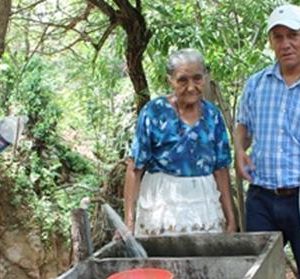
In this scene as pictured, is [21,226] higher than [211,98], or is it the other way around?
[211,98]

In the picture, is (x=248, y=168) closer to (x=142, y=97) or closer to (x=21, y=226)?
(x=142, y=97)

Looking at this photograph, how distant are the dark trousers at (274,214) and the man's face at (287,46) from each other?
0.49 meters

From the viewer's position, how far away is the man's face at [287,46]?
8.05 ft

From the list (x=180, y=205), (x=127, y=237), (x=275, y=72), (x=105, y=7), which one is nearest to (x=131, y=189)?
(x=180, y=205)

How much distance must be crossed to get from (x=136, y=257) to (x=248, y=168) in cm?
66

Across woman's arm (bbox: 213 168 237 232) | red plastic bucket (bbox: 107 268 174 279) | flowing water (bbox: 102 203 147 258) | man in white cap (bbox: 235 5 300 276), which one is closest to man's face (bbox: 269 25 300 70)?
man in white cap (bbox: 235 5 300 276)

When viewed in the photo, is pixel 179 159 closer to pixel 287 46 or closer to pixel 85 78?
pixel 287 46

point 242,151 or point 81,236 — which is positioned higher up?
point 242,151

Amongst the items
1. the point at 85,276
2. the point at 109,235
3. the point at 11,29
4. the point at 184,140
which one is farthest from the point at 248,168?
the point at 11,29

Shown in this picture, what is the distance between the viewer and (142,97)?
4340 millimetres

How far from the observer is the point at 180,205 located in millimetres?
2461

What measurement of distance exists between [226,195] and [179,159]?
280 mm

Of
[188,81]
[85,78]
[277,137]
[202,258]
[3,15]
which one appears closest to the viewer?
[202,258]

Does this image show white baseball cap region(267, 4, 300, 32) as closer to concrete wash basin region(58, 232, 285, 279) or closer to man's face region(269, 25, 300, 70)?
man's face region(269, 25, 300, 70)
